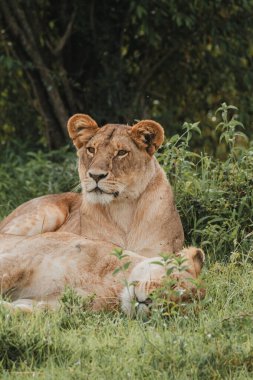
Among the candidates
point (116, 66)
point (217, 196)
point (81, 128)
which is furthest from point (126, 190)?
point (116, 66)

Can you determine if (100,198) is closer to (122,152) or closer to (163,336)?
(122,152)

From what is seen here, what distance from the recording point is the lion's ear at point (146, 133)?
19.7 feet

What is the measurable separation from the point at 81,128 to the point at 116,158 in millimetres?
393

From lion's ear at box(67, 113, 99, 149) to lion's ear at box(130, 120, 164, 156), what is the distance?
0.84 ft

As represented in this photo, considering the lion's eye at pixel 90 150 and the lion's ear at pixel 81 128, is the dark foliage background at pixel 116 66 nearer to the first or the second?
the lion's ear at pixel 81 128

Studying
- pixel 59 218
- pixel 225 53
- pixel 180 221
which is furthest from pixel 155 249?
pixel 225 53

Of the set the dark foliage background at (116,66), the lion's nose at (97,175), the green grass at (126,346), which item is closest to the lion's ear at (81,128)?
the lion's nose at (97,175)

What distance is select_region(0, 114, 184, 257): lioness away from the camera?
5.89 meters

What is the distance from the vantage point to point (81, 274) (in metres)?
4.97

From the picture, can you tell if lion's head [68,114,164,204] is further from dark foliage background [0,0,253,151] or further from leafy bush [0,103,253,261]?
dark foliage background [0,0,253,151]

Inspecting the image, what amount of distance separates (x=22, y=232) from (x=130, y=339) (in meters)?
2.23

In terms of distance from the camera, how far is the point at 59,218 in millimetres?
6602

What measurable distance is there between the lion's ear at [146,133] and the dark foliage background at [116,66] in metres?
3.11

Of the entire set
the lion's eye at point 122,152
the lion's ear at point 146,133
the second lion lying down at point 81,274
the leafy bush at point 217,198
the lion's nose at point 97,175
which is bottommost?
the leafy bush at point 217,198
